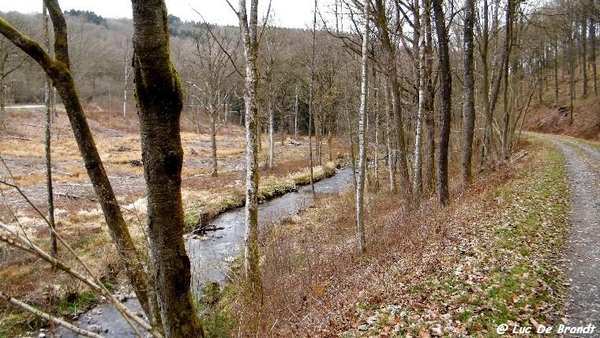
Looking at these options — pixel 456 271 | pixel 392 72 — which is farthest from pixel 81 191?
pixel 456 271

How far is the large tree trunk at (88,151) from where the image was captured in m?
3.31

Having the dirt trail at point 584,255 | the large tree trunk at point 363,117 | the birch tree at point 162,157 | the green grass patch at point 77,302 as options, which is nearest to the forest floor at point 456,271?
the dirt trail at point 584,255

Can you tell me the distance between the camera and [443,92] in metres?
11.5

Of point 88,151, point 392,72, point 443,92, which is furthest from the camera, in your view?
point 392,72

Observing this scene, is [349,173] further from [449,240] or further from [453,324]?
[453,324]

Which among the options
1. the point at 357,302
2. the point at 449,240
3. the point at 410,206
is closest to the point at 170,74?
the point at 357,302

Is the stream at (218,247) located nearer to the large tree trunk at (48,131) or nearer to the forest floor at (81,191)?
the forest floor at (81,191)

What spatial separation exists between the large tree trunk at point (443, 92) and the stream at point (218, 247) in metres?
6.63

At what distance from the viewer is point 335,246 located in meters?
11.9

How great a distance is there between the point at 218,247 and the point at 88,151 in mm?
10326

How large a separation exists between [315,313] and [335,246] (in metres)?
5.07

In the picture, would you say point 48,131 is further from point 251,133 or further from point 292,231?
point 292,231

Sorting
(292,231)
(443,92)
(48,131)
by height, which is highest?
(443,92)

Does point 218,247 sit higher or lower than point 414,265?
lower
